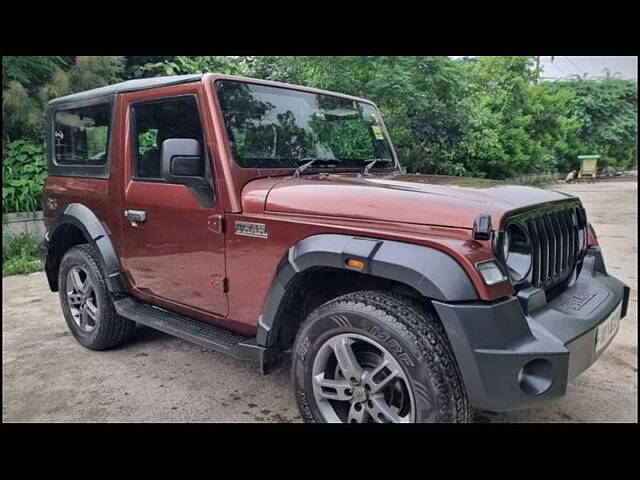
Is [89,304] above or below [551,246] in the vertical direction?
below

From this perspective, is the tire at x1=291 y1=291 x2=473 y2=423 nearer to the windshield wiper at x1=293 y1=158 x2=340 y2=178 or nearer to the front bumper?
the front bumper

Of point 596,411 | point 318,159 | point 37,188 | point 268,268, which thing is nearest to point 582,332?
point 596,411

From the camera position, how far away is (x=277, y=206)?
271 cm

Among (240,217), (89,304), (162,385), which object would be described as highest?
(240,217)

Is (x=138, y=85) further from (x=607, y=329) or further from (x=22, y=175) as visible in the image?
(x=22, y=175)

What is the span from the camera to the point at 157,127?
3328 mm

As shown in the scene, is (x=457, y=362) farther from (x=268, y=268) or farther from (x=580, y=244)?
(x=580, y=244)

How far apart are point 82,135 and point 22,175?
437 centimetres

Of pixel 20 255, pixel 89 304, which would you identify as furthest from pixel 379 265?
pixel 20 255

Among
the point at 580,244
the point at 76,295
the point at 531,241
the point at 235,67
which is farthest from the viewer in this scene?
the point at 235,67

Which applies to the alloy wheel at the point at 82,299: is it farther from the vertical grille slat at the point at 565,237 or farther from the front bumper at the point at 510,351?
the vertical grille slat at the point at 565,237

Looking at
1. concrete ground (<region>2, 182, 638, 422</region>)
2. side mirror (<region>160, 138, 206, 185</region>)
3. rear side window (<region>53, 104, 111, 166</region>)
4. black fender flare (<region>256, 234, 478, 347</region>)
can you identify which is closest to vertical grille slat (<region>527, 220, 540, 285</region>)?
black fender flare (<region>256, 234, 478, 347</region>)

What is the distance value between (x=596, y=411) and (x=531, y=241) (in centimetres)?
138

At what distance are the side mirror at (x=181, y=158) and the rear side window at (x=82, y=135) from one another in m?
1.08
